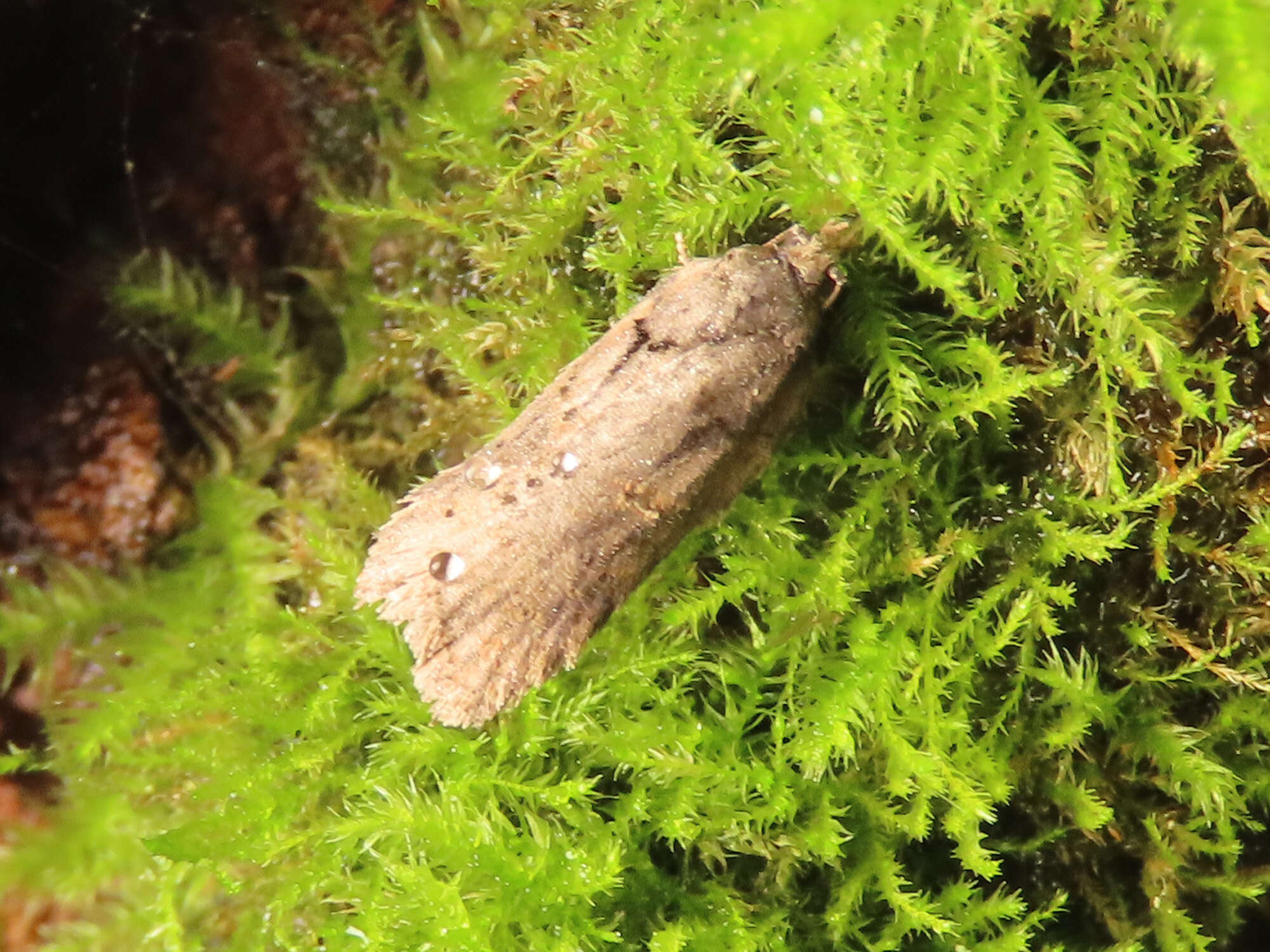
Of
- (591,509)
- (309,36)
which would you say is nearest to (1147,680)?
(591,509)

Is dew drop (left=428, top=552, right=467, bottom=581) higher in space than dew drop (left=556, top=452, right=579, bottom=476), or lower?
lower

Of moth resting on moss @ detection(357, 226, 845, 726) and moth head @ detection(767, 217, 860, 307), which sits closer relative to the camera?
moth resting on moss @ detection(357, 226, 845, 726)

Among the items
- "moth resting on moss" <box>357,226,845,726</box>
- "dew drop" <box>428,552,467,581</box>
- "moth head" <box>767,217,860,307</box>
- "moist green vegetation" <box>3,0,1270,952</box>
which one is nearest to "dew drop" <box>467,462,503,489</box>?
"moth resting on moss" <box>357,226,845,726</box>

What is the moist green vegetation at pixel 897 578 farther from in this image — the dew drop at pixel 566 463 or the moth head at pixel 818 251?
the dew drop at pixel 566 463

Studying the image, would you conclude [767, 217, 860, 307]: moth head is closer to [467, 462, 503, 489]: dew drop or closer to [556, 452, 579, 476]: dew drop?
[556, 452, 579, 476]: dew drop

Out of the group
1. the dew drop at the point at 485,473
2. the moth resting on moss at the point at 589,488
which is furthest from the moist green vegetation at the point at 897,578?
the dew drop at the point at 485,473

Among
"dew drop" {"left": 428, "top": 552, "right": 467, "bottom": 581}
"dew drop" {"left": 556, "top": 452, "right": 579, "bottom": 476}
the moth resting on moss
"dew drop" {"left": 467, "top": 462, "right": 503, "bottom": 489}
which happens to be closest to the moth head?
the moth resting on moss
